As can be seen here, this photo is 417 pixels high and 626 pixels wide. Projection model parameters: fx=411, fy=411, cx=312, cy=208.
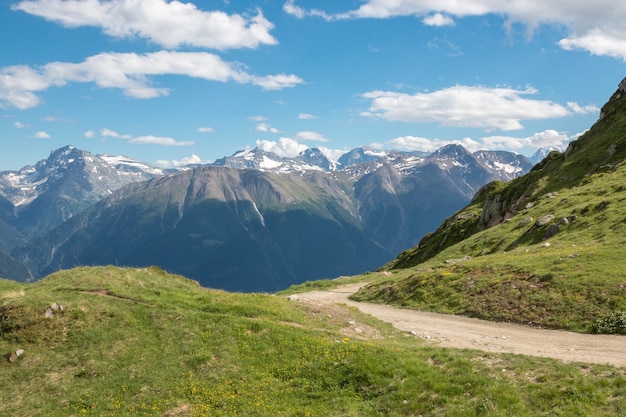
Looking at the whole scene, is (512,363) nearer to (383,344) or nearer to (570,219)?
(383,344)

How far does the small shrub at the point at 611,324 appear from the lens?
90.7 feet

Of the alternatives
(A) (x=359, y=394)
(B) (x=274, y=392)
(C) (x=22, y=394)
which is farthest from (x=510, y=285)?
(C) (x=22, y=394)

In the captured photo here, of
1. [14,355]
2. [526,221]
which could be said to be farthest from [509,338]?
[526,221]

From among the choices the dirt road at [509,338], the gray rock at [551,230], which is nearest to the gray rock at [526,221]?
the gray rock at [551,230]

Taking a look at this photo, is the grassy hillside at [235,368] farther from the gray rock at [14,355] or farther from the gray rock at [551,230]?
the gray rock at [551,230]

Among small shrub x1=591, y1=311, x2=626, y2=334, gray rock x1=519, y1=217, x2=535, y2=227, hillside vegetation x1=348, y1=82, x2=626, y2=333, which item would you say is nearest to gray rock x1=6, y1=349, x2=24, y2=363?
hillside vegetation x1=348, y1=82, x2=626, y2=333

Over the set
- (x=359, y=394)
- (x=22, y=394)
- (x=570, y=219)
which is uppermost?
(x=570, y=219)

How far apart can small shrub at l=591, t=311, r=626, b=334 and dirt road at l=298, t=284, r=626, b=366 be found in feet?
2.83

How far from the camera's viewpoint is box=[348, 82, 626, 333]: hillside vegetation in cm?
3178

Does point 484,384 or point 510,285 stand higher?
point 510,285

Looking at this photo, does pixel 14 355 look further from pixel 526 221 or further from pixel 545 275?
pixel 526 221

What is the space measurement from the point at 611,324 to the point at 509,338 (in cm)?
674

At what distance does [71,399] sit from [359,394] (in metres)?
16.2

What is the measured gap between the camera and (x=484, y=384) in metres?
20.5
